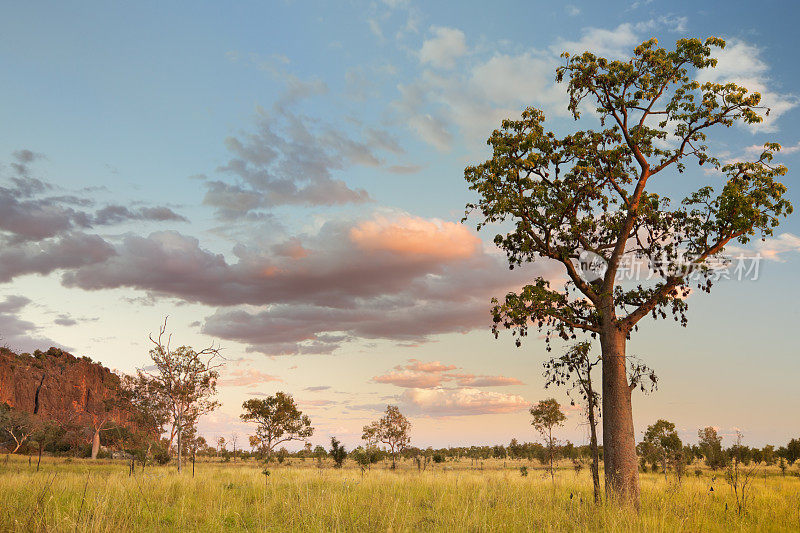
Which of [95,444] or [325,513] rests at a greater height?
[325,513]

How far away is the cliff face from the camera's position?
9300 cm

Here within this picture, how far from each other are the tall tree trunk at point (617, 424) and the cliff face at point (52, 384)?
310ft

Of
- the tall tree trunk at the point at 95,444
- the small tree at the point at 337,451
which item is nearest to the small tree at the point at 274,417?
the small tree at the point at 337,451

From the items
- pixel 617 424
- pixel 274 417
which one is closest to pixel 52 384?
pixel 274 417

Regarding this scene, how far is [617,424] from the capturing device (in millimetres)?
15258

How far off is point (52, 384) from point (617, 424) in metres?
114

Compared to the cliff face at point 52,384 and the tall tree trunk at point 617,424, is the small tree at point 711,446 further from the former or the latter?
the cliff face at point 52,384

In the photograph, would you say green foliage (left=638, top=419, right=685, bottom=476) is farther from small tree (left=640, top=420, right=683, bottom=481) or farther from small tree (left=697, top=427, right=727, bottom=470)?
small tree (left=697, top=427, right=727, bottom=470)

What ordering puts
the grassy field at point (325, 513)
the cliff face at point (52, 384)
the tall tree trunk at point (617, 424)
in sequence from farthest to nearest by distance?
the cliff face at point (52, 384) < the tall tree trunk at point (617, 424) < the grassy field at point (325, 513)

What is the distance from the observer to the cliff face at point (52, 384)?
9300 centimetres

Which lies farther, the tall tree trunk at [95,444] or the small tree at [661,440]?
the tall tree trunk at [95,444]

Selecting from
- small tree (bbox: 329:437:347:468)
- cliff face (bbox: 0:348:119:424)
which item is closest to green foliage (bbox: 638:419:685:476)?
small tree (bbox: 329:437:347:468)

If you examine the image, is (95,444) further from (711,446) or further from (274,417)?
(711,446)

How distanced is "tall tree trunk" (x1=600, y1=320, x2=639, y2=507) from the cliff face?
310 feet
